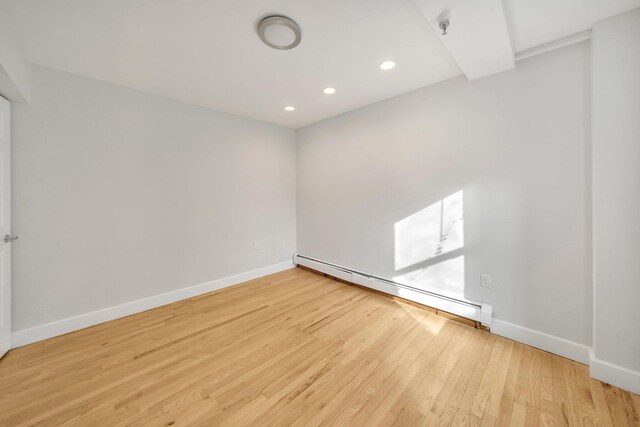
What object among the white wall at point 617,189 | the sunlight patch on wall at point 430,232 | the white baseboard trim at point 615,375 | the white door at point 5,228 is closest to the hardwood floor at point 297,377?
the white baseboard trim at point 615,375

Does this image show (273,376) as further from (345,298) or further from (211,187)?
(211,187)

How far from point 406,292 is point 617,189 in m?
1.82

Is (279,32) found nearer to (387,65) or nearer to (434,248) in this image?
(387,65)

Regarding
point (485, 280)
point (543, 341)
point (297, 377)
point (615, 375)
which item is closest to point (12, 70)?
point (297, 377)

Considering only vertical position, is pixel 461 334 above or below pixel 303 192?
below

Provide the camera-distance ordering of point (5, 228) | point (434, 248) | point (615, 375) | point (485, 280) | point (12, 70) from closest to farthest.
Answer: point (615, 375), point (12, 70), point (5, 228), point (485, 280), point (434, 248)

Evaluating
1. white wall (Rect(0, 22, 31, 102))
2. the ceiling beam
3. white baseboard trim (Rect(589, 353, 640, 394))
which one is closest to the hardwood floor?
white baseboard trim (Rect(589, 353, 640, 394))

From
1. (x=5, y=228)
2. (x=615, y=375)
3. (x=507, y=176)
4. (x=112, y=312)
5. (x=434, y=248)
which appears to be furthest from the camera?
(x=434, y=248)

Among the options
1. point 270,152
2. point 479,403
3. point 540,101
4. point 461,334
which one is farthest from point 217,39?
point 461,334

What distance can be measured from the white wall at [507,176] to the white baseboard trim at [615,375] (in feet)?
0.66

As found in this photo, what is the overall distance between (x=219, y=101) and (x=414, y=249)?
293 centimetres

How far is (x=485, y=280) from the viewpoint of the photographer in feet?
7.09

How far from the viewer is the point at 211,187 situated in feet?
10.2

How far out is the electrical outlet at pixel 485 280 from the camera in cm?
214
